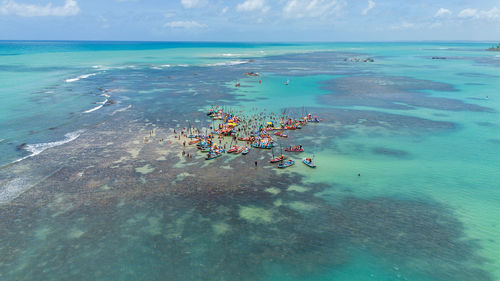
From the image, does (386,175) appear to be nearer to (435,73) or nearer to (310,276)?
(310,276)

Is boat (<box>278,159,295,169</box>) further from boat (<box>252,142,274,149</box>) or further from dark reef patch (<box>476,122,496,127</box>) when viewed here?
dark reef patch (<box>476,122,496,127</box>)

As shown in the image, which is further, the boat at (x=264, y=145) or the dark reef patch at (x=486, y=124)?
→ the dark reef patch at (x=486, y=124)

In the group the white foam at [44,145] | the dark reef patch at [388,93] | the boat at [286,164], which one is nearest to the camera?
the boat at [286,164]

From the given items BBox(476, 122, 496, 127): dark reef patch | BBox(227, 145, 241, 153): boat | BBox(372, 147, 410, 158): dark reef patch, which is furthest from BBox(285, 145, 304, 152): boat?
BBox(476, 122, 496, 127): dark reef patch

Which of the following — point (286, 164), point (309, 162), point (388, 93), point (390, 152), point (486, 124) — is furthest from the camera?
point (388, 93)

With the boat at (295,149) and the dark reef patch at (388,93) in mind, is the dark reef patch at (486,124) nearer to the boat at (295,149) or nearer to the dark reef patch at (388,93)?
the dark reef patch at (388,93)

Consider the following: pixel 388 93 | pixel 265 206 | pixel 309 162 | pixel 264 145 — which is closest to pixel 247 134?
pixel 264 145

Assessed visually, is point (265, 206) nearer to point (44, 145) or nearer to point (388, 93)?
point (44, 145)

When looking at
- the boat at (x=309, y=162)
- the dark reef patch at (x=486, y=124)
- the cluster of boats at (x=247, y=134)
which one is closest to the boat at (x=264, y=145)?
the cluster of boats at (x=247, y=134)

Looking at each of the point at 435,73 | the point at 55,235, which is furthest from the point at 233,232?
the point at 435,73
